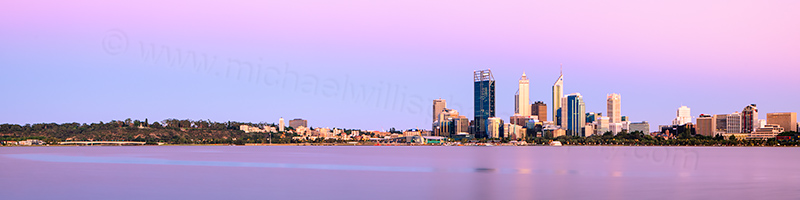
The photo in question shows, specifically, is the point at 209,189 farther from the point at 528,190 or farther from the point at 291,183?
the point at 528,190

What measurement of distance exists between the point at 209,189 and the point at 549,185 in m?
23.7

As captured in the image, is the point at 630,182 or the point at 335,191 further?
the point at 630,182

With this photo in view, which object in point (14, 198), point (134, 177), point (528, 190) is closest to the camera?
point (14, 198)

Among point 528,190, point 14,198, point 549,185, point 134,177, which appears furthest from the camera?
point 134,177

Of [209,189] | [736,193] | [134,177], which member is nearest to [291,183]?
[209,189]

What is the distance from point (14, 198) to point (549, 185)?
34246 mm

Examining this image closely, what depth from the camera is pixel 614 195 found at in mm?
42250

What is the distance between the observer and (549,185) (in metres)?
50.3

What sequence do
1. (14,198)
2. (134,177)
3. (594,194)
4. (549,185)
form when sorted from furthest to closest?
(134,177)
(549,185)
(594,194)
(14,198)

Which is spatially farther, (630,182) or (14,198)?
(630,182)

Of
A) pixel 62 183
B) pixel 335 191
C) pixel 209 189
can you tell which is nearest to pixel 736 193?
pixel 335 191

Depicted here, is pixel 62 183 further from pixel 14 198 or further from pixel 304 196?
pixel 304 196

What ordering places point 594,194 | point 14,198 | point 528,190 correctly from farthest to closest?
point 528,190 → point 594,194 → point 14,198

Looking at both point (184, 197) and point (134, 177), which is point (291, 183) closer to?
point (184, 197)
